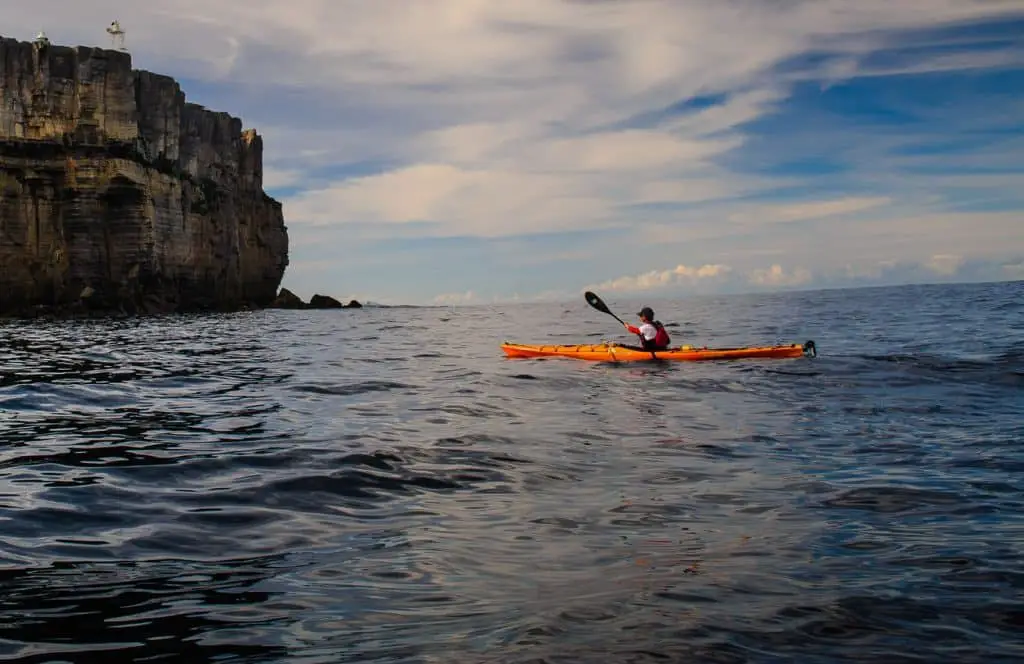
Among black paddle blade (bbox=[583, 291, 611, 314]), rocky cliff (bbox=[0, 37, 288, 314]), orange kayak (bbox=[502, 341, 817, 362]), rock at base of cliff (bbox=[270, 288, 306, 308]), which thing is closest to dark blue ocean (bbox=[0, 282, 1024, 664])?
orange kayak (bbox=[502, 341, 817, 362])

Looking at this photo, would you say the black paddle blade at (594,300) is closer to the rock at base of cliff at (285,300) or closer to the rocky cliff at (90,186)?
the rocky cliff at (90,186)

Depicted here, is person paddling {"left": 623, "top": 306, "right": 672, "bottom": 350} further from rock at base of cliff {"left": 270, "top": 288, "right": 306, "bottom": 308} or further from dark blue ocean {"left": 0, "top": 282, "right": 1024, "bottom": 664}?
rock at base of cliff {"left": 270, "top": 288, "right": 306, "bottom": 308}

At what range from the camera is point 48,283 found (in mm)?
54219

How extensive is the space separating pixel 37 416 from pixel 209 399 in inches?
100

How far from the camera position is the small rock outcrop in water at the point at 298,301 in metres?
84.8

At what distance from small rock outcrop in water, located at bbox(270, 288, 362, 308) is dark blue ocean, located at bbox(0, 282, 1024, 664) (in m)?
73.9

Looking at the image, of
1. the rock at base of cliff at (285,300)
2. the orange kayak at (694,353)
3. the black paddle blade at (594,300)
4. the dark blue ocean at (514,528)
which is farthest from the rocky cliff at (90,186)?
the dark blue ocean at (514,528)

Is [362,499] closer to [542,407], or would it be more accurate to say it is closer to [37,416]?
[542,407]

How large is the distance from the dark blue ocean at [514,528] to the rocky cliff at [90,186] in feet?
157

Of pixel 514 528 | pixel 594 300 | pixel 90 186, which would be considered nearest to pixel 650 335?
pixel 594 300

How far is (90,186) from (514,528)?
5812 centimetres

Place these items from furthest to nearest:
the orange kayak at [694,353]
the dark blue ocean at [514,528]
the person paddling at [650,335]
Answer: the person paddling at [650,335]
the orange kayak at [694,353]
the dark blue ocean at [514,528]

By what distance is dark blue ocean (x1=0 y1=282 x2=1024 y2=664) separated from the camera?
145 inches

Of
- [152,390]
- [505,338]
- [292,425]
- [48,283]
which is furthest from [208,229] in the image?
[292,425]
